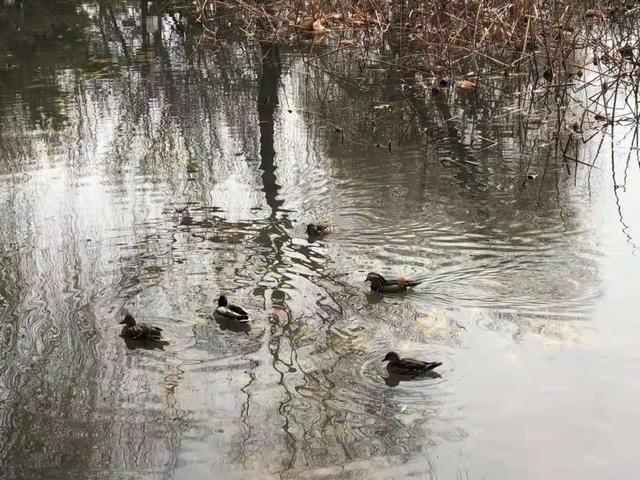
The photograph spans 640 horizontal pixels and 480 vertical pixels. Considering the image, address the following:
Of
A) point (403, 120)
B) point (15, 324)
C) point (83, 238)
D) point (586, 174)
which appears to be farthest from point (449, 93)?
point (15, 324)

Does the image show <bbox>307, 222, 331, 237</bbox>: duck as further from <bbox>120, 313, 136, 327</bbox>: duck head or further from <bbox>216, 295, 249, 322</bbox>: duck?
<bbox>120, 313, 136, 327</bbox>: duck head

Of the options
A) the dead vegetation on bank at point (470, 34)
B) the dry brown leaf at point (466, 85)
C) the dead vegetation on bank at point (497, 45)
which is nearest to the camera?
the dead vegetation on bank at point (497, 45)

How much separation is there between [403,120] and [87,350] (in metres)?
5.90

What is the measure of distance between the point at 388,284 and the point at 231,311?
109 centimetres

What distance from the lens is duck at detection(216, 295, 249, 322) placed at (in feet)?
Answer: 16.2

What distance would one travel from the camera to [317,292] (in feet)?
17.8

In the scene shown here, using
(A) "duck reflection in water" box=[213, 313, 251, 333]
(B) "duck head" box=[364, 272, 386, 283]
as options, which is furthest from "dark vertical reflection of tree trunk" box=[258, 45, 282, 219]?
(A) "duck reflection in water" box=[213, 313, 251, 333]

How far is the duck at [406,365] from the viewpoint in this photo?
14.1 ft

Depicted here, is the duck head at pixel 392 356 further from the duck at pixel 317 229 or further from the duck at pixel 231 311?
the duck at pixel 317 229

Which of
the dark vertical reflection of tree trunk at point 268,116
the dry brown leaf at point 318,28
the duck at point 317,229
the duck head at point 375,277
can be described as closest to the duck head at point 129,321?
the duck head at point 375,277

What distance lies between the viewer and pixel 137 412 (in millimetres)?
4203

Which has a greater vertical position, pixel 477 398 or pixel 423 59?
pixel 423 59

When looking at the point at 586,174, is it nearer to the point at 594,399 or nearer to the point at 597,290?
the point at 597,290

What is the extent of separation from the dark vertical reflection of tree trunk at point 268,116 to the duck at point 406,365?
2.76 m
